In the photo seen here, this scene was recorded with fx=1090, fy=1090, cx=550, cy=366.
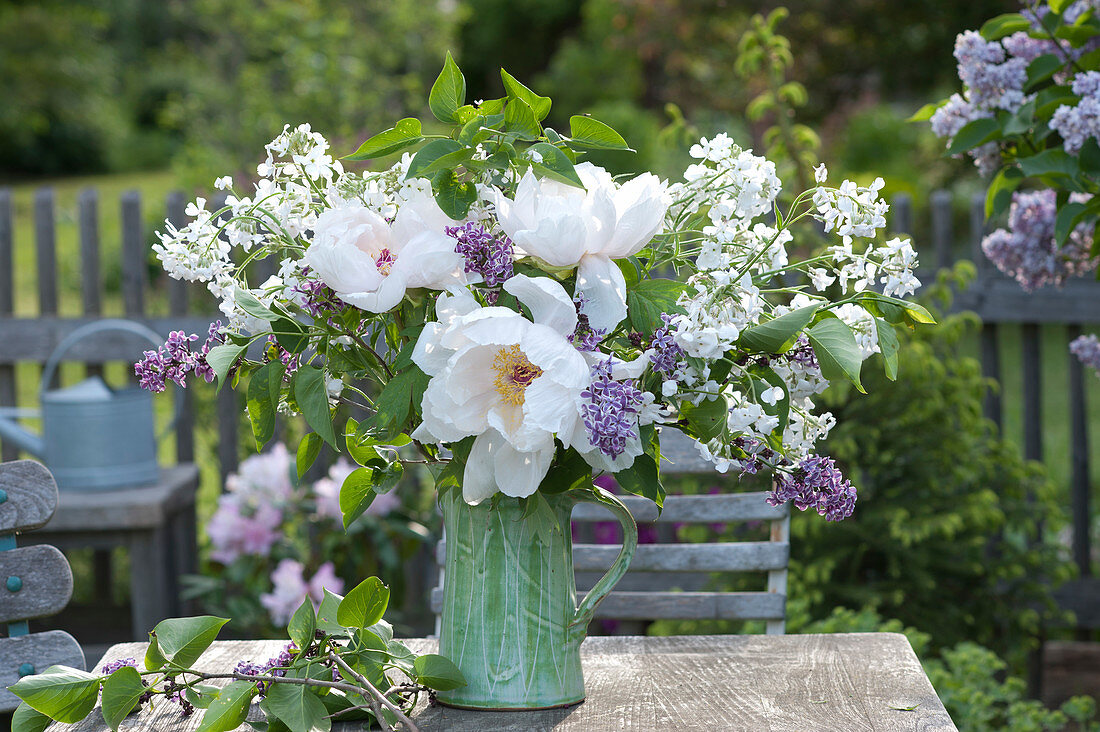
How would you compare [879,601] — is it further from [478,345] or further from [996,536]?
[478,345]

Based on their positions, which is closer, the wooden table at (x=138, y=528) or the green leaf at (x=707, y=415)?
the green leaf at (x=707, y=415)

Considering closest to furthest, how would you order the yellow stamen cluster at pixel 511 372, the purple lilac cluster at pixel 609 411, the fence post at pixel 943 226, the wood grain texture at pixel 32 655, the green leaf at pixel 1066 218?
1. the purple lilac cluster at pixel 609 411
2. the yellow stamen cluster at pixel 511 372
3. the wood grain texture at pixel 32 655
4. the green leaf at pixel 1066 218
5. the fence post at pixel 943 226

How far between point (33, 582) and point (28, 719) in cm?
45

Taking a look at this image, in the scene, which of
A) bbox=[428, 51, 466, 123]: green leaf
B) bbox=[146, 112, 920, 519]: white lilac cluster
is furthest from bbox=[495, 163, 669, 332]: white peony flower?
bbox=[428, 51, 466, 123]: green leaf

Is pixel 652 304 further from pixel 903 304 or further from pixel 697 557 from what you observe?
pixel 697 557

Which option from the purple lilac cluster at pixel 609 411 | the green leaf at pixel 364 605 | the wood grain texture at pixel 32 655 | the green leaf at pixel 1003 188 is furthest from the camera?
the green leaf at pixel 1003 188

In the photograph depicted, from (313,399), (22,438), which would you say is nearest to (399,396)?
(313,399)

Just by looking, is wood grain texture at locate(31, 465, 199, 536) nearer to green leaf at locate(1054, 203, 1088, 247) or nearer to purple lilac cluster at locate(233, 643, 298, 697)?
purple lilac cluster at locate(233, 643, 298, 697)

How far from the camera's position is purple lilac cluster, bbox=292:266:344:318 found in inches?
44.6

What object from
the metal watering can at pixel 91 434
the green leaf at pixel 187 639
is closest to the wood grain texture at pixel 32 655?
the green leaf at pixel 187 639

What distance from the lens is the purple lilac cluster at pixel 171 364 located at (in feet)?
3.70

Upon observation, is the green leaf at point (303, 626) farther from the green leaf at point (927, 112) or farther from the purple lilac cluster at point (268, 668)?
the green leaf at point (927, 112)

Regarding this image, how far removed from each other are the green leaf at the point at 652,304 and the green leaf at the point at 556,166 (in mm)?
127

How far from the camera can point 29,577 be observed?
1.58 metres
